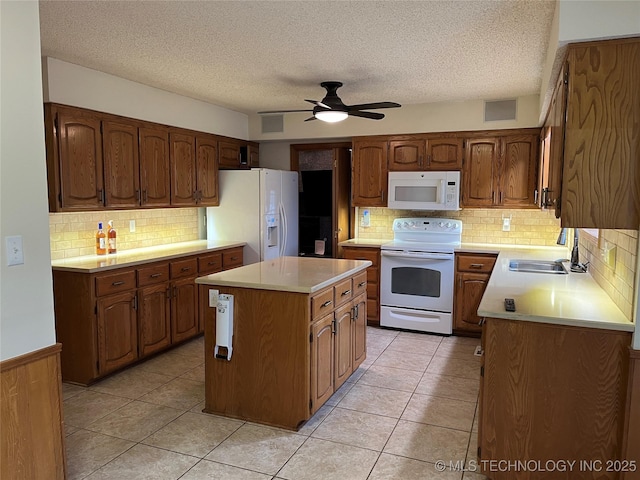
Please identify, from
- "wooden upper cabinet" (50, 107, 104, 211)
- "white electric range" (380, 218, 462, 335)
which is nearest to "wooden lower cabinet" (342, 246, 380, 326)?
"white electric range" (380, 218, 462, 335)

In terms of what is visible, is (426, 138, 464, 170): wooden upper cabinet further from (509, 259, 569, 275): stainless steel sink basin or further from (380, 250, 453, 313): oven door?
(509, 259, 569, 275): stainless steel sink basin

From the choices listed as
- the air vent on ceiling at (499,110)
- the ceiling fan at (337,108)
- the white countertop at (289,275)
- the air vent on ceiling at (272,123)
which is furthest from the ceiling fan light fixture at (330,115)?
the air vent on ceiling at (272,123)

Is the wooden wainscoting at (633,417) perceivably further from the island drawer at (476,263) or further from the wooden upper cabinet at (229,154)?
the wooden upper cabinet at (229,154)

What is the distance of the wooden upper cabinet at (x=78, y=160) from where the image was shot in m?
3.42

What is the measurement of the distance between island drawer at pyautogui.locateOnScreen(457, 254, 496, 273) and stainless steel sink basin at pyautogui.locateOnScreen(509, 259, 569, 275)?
554 mm

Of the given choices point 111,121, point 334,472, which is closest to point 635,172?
point 334,472

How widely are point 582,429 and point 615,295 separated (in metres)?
0.74

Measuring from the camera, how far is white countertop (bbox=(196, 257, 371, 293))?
2.77m

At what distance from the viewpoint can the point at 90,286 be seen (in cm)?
336

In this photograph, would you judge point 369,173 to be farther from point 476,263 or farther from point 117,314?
point 117,314

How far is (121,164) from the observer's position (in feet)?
12.9

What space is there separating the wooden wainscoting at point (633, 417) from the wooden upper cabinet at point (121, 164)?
3618 millimetres

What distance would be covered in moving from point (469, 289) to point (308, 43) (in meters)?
2.81

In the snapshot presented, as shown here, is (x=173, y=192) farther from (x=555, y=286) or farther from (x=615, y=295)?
(x=615, y=295)
